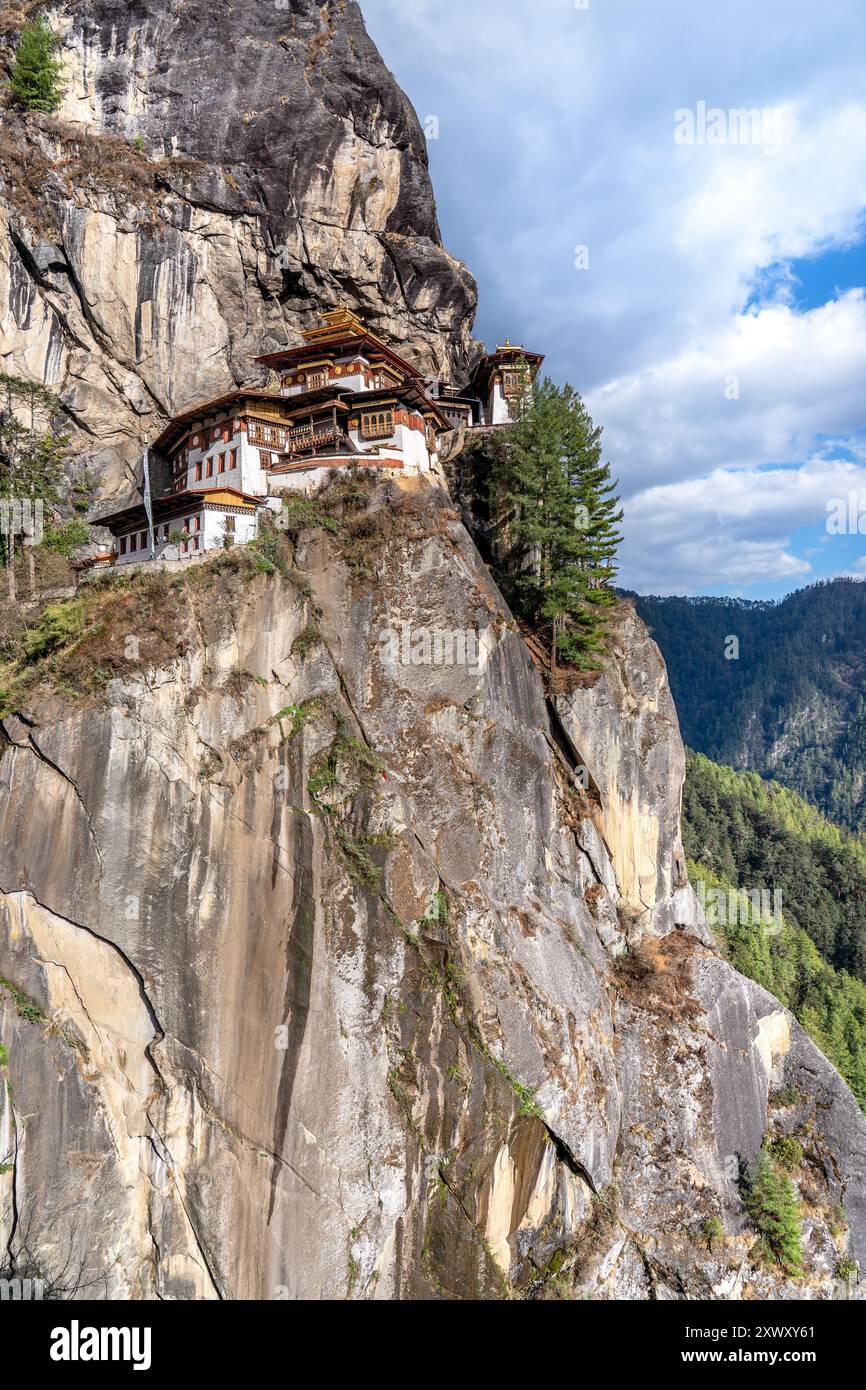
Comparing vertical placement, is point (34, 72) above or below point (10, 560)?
above

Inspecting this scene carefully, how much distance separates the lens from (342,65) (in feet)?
137

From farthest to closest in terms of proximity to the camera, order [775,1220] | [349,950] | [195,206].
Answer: [195,206] → [775,1220] → [349,950]

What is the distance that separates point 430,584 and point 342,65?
3560 centimetres

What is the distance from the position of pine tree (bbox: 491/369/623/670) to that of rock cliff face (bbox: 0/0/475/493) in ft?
54.6

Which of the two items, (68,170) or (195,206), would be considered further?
(195,206)

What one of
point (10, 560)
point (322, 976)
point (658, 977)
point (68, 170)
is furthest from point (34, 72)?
point (658, 977)

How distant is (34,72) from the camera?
123 feet

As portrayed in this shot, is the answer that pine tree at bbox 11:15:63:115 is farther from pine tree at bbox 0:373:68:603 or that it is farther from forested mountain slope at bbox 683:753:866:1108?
forested mountain slope at bbox 683:753:866:1108

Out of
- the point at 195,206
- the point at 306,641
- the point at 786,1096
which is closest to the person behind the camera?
the point at 306,641

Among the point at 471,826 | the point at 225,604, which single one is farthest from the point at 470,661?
the point at 225,604

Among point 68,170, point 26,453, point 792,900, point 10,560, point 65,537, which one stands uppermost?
point 68,170

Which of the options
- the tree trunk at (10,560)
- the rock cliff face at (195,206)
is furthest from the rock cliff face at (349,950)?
the tree trunk at (10,560)

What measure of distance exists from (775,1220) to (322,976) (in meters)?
22.5

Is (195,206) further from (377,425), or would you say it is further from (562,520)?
(562,520)
